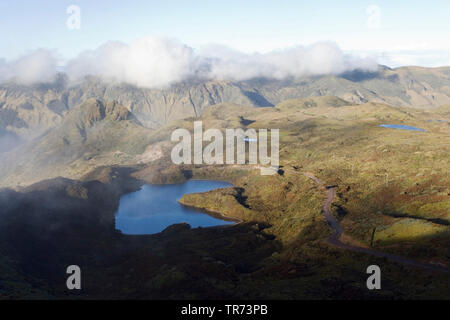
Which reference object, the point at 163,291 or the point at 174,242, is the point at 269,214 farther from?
the point at 163,291

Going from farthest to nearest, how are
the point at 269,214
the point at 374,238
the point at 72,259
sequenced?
the point at 269,214, the point at 72,259, the point at 374,238

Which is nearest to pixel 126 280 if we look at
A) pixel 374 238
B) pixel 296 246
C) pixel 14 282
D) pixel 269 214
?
pixel 14 282

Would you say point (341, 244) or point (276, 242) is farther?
point (276, 242)

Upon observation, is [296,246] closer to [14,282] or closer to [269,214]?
[269,214]

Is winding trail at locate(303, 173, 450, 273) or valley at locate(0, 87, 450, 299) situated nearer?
winding trail at locate(303, 173, 450, 273)

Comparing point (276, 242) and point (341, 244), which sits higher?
point (341, 244)

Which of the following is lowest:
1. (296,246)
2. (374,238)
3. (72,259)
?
(72,259)

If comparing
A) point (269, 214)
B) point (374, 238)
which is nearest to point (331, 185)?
point (269, 214)

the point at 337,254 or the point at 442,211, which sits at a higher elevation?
the point at 442,211

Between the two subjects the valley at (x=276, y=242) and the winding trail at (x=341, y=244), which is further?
the valley at (x=276, y=242)
